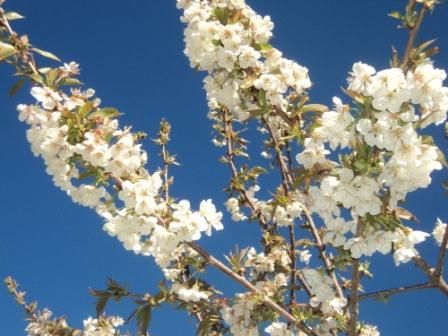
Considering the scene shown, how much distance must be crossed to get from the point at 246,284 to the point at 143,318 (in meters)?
0.69

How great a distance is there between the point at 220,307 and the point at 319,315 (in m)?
0.70

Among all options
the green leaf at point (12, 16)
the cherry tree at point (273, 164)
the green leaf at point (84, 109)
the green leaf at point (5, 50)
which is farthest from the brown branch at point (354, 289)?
the green leaf at point (12, 16)

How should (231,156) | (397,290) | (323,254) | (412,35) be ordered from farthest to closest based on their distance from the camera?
1. (231,156)
2. (323,254)
3. (397,290)
4. (412,35)

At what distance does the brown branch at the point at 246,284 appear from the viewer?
3814 mm

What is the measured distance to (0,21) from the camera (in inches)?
154

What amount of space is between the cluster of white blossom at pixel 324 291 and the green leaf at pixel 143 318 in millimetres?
1118

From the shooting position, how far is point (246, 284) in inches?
156

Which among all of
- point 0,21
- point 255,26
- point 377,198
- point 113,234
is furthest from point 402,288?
point 0,21

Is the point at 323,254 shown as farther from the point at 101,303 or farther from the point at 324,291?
the point at 101,303

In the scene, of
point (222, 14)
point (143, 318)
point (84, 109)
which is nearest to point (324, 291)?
point (143, 318)

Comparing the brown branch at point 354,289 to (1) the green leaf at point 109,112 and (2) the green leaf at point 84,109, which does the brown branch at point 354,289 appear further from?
(2) the green leaf at point 84,109

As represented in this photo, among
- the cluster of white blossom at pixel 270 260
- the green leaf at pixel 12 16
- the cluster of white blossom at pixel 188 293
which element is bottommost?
the cluster of white blossom at pixel 188 293

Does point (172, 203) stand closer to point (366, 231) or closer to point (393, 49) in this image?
point (366, 231)

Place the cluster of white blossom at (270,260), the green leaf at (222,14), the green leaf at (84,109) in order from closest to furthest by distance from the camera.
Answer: the green leaf at (84,109)
the green leaf at (222,14)
the cluster of white blossom at (270,260)
